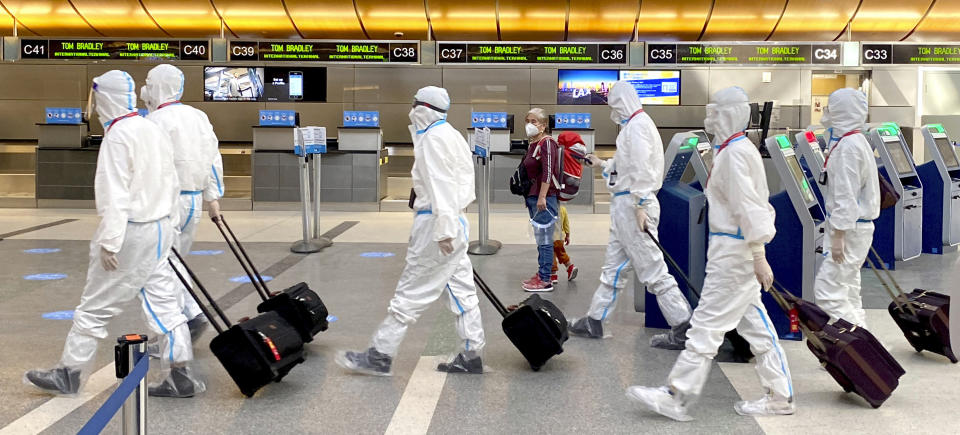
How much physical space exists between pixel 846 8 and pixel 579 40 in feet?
18.2

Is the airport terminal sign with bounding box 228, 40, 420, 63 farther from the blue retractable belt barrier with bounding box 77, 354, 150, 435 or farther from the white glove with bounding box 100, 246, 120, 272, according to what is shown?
the blue retractable belt barrier with bounding box 77, 354, 150, 435

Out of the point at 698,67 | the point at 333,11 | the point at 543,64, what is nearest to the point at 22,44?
the point at 333,11

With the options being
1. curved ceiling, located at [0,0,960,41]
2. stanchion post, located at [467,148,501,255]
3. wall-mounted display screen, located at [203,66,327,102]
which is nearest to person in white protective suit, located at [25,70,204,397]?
stanchion post, located at [467,148,501,255]

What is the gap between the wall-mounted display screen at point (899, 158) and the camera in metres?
9.71

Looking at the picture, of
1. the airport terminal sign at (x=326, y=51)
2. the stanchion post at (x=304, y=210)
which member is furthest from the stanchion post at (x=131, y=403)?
the airport terminal sign at (x=326, y=51)

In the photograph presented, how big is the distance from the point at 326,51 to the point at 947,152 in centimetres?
1151

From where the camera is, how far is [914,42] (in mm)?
18391

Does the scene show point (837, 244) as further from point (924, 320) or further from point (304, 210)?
point (304, 210)

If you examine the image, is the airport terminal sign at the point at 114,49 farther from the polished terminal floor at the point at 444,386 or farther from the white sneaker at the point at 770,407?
the white sneaker at the point at 770,407

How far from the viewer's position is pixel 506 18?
19578mm

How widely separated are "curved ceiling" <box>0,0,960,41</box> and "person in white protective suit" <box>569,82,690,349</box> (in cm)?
1374

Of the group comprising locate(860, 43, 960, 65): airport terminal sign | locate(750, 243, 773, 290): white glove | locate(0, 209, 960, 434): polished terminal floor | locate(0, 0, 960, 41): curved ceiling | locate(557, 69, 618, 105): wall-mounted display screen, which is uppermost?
locate(0, 0, 960, 41): curved ceiling

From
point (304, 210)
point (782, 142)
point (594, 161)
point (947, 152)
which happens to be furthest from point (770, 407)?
point (947, 152)

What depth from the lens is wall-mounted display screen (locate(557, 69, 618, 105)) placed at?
1833 centimetres
